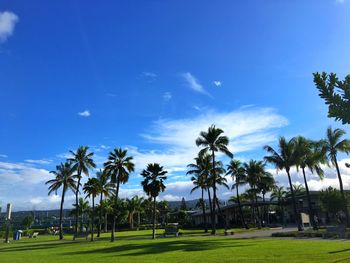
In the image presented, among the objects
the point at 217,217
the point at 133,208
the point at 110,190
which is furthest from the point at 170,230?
the point at 133,208

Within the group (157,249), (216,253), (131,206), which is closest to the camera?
(216,253)

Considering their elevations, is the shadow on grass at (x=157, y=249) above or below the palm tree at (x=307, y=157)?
below

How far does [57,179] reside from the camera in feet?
191

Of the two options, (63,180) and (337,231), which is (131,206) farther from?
(337,231)

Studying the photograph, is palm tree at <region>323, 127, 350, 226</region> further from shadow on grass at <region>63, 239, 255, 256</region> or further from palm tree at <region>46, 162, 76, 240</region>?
palm tree at <region>46, 162, 76, 240</region>

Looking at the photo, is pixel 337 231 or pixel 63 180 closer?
pixel 337 231

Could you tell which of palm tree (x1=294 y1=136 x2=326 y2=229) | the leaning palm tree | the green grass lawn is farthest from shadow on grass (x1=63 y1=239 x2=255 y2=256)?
the leaning palm tree

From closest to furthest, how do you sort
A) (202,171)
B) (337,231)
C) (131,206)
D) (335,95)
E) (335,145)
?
1. (335,95)
2. (337,231)
3. (335,145)
4. (202,171)
5. (131,206)

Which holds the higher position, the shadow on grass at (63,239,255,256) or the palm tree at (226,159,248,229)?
the palm tree at (226,159,248,229)

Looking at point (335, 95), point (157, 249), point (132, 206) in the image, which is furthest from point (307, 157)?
point (132, 206)

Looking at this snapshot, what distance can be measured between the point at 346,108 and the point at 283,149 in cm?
4129

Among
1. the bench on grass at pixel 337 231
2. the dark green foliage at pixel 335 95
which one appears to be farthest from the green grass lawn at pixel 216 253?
the dark green foliage at pixel 335 95

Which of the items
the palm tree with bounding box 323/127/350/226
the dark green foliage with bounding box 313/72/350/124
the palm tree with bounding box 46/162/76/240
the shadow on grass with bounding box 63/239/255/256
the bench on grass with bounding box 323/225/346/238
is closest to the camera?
the dark green foliage with bounding box 313/72/350/124

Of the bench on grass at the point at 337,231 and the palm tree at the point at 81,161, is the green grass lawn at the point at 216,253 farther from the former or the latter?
the palm tree at the point at 81,161
